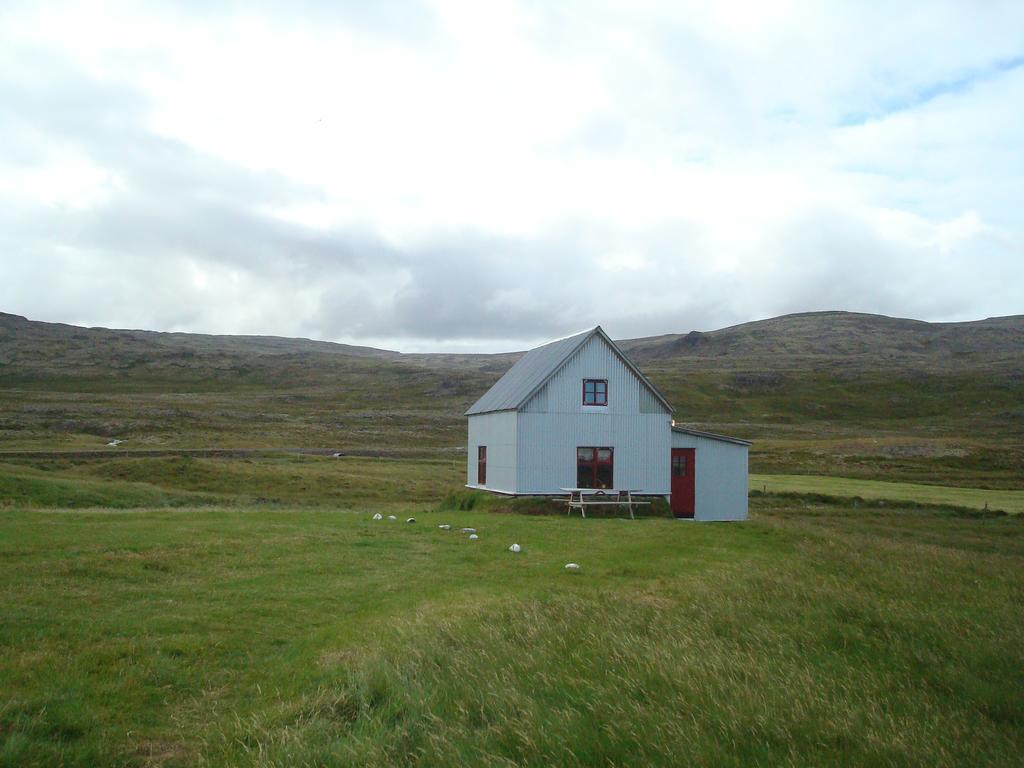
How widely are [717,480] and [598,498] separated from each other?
5829 millimetres

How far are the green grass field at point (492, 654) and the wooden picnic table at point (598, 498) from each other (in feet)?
43.1

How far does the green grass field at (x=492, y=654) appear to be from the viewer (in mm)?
6586

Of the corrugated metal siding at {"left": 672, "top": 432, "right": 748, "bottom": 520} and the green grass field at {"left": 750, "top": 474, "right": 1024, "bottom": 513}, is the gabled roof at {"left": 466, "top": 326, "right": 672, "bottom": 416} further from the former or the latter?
the green grass field at {"left": 750, "top": 474, "right": 1024, "bottom": 513}

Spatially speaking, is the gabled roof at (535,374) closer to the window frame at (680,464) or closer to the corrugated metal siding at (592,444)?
the corrugated metal siding at (592,444)

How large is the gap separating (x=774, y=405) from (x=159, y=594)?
13920 cm

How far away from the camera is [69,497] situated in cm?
3444

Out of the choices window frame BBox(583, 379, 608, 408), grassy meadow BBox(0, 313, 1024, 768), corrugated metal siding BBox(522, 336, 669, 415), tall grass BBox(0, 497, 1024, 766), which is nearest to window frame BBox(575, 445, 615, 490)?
corrugated metal siding BBox(522, 336, 669, 415)

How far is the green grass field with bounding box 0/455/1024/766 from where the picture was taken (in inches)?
259

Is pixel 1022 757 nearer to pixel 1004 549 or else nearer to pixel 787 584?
pixel 787 584

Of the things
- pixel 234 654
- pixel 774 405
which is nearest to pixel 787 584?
pixel 234 654

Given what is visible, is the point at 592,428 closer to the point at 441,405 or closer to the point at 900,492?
the point at 900,492

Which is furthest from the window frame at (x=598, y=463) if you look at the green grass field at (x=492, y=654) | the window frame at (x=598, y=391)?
the green grass field at (x=492, y=654)

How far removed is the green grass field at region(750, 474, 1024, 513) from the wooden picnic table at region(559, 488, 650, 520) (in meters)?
Answer: 16.2

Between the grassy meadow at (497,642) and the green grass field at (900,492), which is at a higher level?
the grassy meadow at (497,642)
